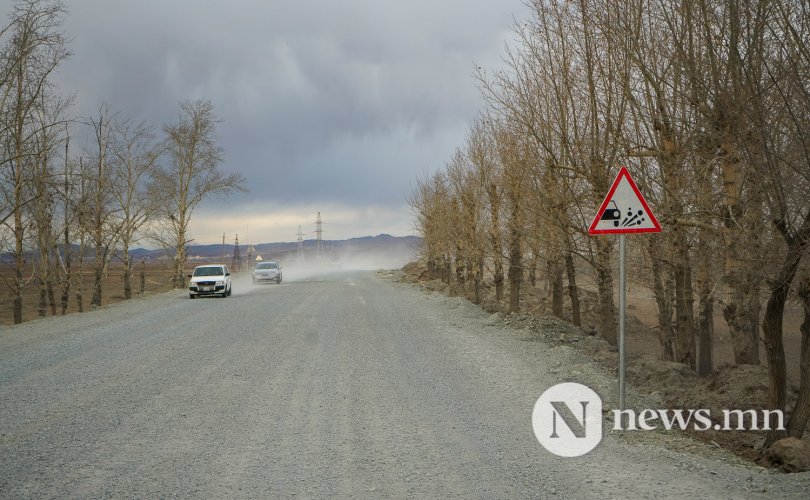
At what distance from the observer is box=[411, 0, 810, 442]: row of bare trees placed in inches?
249

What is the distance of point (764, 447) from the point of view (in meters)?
6.93

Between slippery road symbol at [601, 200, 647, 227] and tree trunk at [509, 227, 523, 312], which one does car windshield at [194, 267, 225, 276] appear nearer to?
tree trunk at [509, 227, 523, 312]

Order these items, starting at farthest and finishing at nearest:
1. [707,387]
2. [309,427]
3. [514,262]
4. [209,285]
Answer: [209,285]
[514,262]
[707,387]
[309,427]

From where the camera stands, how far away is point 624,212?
23.3 feet

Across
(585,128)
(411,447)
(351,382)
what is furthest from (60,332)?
→ (585,128)

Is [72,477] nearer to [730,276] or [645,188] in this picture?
[730,276]

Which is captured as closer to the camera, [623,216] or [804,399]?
[804,399]

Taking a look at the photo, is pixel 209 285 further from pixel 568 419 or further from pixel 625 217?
pixel 625 217

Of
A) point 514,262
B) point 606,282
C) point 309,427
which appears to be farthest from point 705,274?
point 514,262

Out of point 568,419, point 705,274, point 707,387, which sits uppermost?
point 705,274

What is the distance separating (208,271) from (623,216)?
26.1 meters

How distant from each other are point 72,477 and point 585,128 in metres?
11.1

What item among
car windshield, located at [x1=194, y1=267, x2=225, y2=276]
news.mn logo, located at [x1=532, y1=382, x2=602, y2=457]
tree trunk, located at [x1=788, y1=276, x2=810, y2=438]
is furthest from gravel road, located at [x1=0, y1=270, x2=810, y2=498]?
car windshield, located at [x1=194, y1=267, x2=225, y2=276]

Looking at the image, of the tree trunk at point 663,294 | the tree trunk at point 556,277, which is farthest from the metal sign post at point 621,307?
the tree trunk at point 556,277
